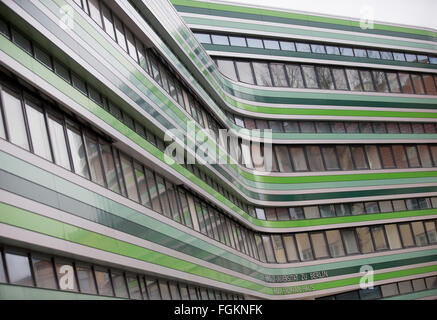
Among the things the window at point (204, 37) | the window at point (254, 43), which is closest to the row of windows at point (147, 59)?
the window at point (204, 37)

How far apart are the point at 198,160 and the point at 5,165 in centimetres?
1817

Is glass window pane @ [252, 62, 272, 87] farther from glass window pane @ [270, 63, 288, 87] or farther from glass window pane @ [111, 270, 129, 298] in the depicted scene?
glass window pane @ [111, 270, 129, 298]

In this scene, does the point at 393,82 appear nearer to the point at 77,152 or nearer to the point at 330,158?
the point at 330,158

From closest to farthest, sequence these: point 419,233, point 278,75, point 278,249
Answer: point 278,249, point 278,75, point 419,233

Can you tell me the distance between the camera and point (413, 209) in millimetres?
52688

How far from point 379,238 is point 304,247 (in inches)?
266

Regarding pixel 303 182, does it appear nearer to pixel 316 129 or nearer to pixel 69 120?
pixel 316 129

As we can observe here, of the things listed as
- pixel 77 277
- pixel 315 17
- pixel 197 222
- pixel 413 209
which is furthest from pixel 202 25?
pixel 77 277

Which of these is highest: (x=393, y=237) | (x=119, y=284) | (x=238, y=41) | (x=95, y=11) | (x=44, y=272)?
(x=238, y=41)

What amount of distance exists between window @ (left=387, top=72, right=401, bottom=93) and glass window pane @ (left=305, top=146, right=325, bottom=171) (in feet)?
33.5

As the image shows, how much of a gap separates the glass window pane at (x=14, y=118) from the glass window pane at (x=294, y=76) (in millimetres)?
33249

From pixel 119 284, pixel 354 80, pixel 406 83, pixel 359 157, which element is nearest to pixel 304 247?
pixel 359 157

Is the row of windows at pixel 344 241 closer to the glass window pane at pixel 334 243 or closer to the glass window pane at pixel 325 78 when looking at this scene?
the glass window pane at pixel 334 243

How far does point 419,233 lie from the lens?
2067 inches
